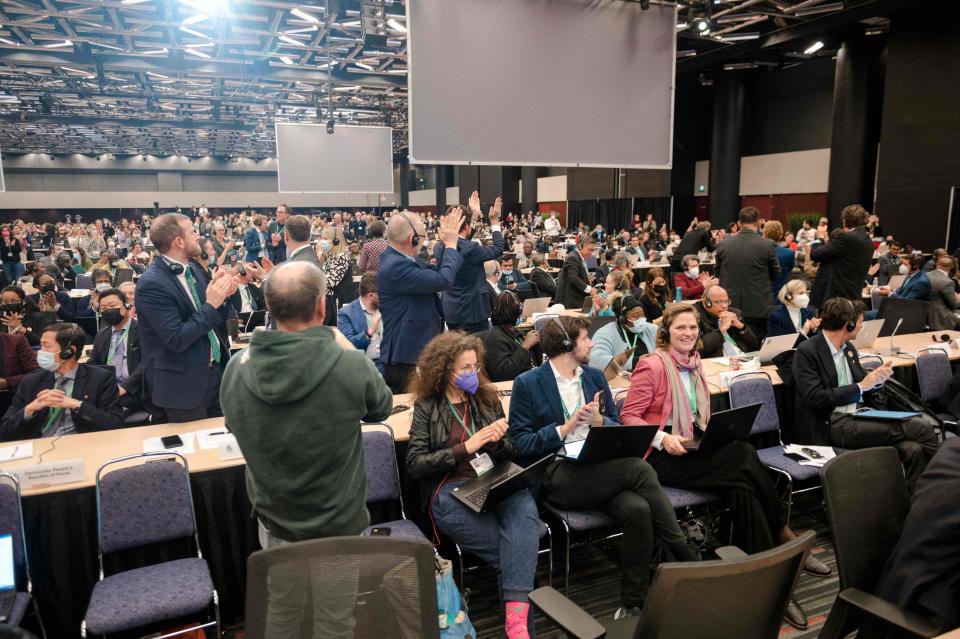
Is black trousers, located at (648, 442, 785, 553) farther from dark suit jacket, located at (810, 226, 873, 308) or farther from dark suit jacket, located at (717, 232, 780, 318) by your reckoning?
dark suit jacket, located at (810, 226, 873, 308)

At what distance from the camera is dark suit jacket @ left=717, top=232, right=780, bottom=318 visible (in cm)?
560

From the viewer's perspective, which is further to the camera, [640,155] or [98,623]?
[640,155]

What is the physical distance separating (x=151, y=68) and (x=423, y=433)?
10633mm

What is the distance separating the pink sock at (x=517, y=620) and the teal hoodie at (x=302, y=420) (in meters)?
0.94

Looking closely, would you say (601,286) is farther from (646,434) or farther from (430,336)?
(646,434)

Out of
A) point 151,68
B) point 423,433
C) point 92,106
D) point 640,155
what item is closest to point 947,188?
point 640,155

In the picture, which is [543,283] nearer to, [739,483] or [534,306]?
[534,306]

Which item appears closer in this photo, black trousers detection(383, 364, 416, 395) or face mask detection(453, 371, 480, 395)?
face mask detection(453, 371, 480, 395)

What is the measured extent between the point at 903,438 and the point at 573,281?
3.64m

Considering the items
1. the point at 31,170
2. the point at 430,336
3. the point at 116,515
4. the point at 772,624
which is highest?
the point at 31,170

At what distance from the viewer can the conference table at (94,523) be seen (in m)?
2.55

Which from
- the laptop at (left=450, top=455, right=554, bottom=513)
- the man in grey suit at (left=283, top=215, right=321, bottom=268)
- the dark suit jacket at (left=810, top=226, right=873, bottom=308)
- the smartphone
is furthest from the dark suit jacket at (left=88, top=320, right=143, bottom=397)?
the dark suit jacket at (left=810, top=226, right=873, bottom=308)

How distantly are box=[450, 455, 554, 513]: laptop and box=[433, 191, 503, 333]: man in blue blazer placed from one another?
2033mm

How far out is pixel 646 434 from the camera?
9.02 ft
